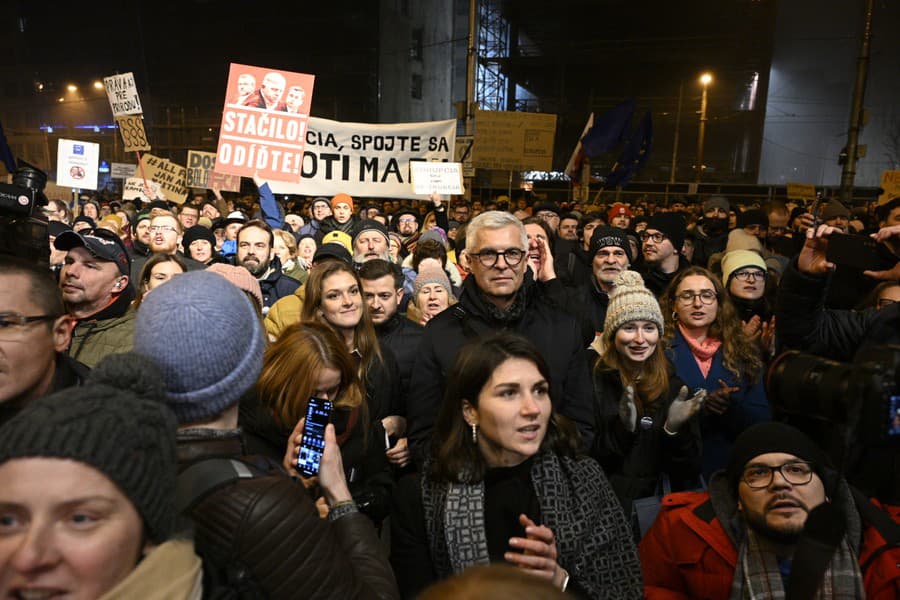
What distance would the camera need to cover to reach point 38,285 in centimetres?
198

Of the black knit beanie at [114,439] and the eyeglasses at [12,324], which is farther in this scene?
the eyeglasses at [12,324]

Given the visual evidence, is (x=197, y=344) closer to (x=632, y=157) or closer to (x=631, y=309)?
(x=631, y=309)

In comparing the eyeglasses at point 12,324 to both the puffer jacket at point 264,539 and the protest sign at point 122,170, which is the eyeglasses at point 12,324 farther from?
the protest sign at point 122,170

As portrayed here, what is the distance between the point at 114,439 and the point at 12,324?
112cm

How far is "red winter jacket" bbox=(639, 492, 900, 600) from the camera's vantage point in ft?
6.96

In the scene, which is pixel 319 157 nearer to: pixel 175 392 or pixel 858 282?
pixel 858 282

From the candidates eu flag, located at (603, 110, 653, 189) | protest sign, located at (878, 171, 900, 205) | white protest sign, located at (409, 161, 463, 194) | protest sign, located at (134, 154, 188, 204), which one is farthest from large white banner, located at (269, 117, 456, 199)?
protest sign, located at (878, 171, 900, 205)

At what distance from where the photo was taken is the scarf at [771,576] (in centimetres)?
207

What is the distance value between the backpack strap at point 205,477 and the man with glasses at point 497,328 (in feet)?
4.69

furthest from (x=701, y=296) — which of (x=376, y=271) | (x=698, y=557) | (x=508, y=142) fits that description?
(x=508, y=142)

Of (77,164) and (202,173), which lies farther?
(202,173)

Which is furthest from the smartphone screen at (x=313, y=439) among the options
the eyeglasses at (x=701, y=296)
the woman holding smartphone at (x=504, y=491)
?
the eyeglasses at (x=701, y=296)

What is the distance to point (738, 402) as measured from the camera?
3.44m

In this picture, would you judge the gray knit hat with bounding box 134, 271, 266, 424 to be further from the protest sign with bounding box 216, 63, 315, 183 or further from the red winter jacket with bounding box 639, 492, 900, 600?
the protest sign with bounding box 216, 63, 315, 183
